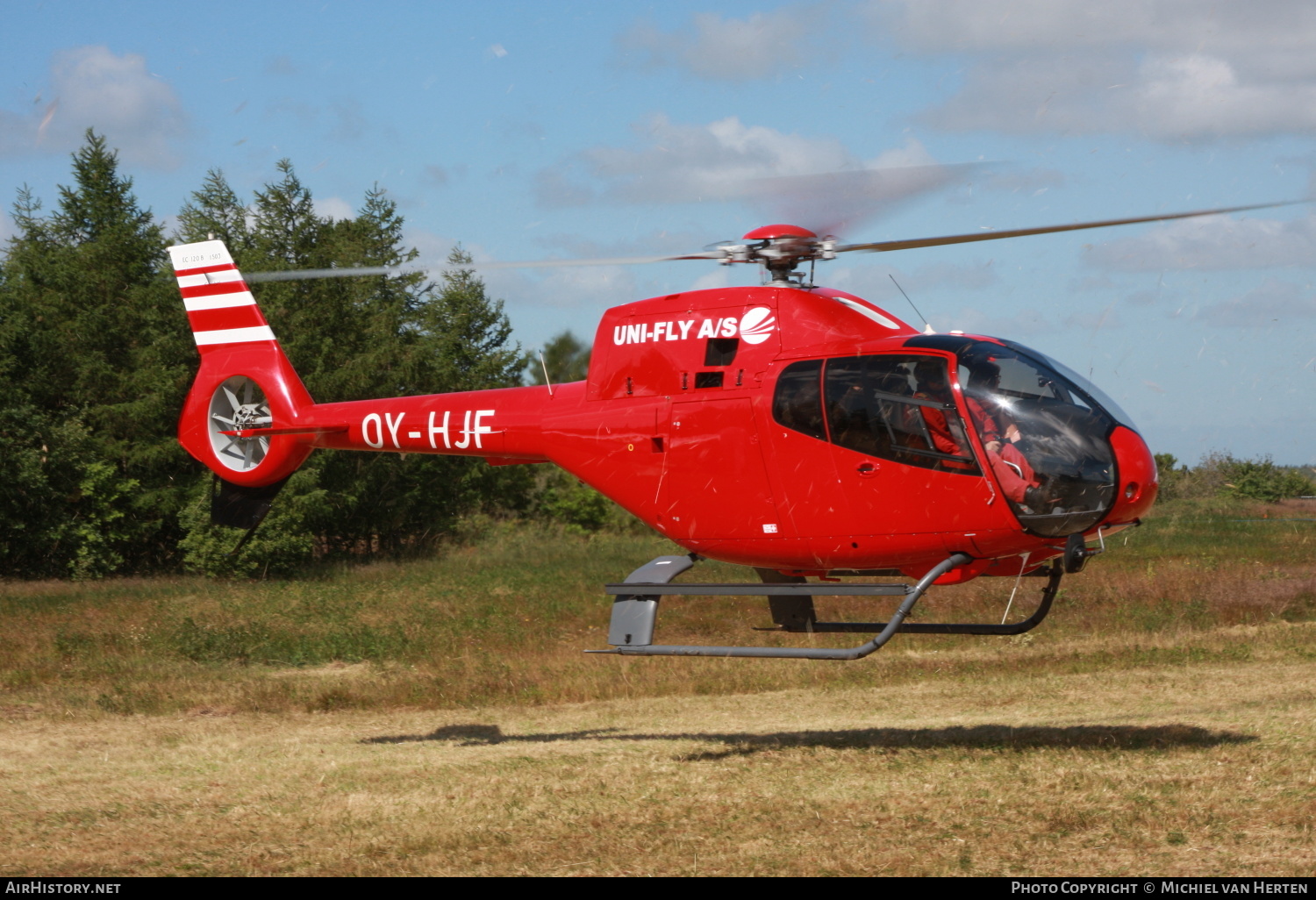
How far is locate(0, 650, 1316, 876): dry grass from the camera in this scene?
7.05m

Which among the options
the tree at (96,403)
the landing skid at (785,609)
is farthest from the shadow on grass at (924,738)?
the tree at (96,403)

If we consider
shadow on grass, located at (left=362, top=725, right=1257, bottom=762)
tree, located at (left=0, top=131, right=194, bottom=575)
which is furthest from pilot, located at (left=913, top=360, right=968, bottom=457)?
tree, located at (left=0, top=131, right=194, bottom=575)

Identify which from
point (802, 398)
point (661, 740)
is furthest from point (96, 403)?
point (802, 398)

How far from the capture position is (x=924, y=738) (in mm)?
10305

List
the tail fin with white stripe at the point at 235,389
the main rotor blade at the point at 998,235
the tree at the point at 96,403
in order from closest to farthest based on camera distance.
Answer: the main rotor blade at the point at 998,235
the tail fin with white stripe at the point at 235,389
the tree at the point at 96,403

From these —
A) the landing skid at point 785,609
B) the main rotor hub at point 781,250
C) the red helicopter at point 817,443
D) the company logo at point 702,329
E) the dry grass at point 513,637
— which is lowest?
the dry grass at point 513,637

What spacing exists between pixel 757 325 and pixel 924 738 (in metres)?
4.17

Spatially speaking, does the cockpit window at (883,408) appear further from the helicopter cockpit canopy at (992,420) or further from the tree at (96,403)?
the tree at (96,403)

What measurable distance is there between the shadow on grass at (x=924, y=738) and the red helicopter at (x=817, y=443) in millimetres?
1331

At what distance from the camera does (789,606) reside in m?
9.87

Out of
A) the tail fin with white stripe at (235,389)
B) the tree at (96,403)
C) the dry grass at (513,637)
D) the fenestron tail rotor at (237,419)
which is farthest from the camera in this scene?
the tree at (96,403)

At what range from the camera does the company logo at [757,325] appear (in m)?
8.67
